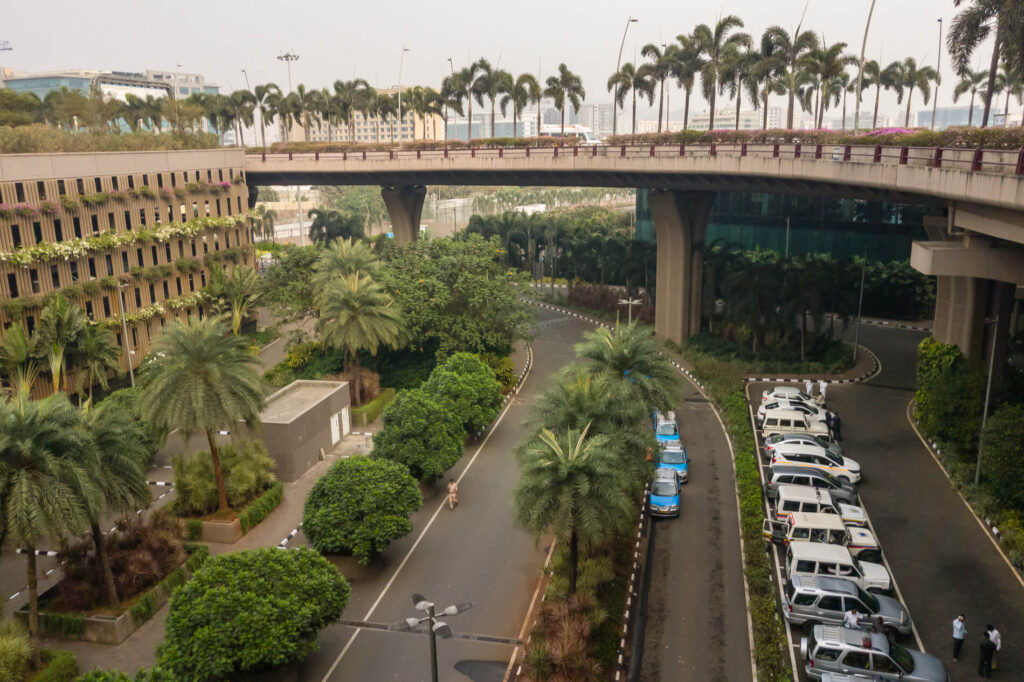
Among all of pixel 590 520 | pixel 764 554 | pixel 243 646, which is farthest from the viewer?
pixel 764 554

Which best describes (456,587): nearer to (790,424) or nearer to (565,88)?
(790,424)

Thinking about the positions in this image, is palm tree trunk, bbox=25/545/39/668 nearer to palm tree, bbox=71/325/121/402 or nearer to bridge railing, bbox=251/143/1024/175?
palm tree, bbox=71/325/121/402

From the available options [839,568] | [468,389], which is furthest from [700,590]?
[468,389]

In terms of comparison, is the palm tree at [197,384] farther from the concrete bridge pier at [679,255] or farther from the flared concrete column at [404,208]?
the flared concrete column at [404,208]

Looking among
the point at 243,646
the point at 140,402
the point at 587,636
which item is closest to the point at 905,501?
the point at 587,636

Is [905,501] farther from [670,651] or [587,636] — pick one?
[587,636]

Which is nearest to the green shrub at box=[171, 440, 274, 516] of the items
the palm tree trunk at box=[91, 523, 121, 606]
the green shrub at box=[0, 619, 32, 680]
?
Answer: the palm tree trunk at box=[91, 523, 121, 606]
